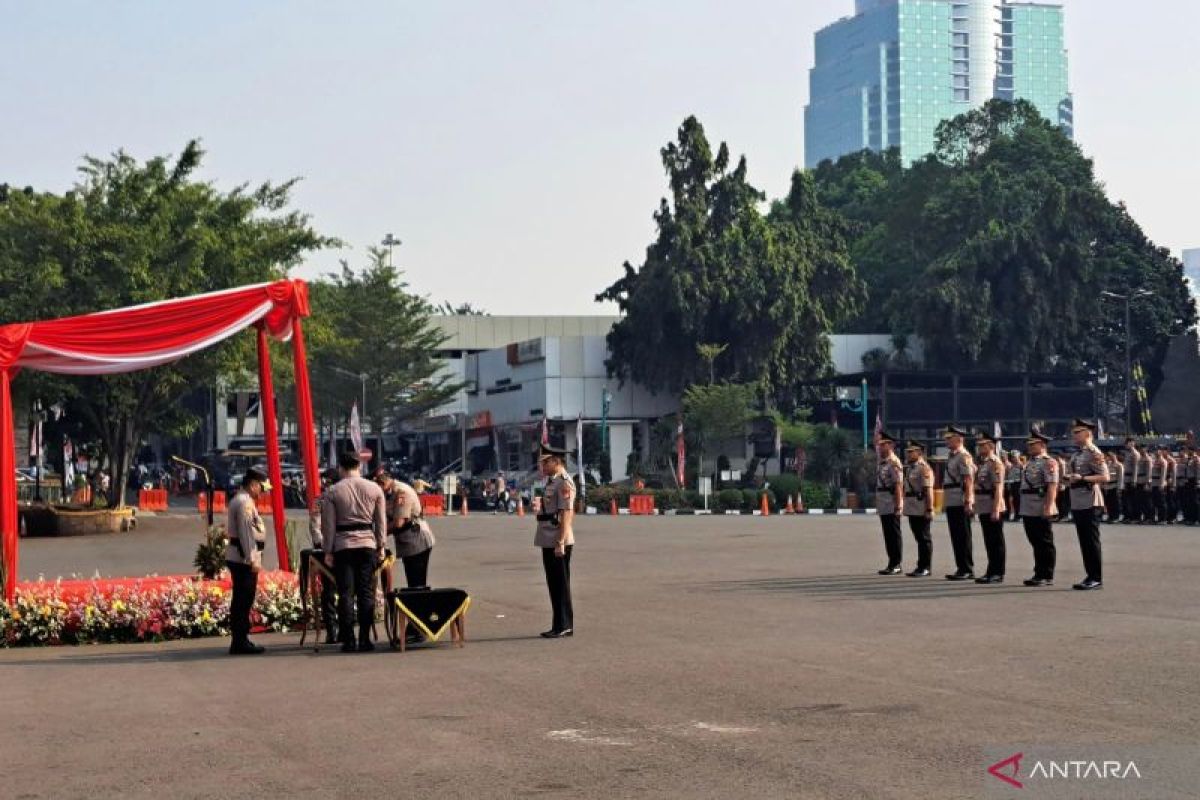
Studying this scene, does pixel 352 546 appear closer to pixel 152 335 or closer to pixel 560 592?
pixel 560 592

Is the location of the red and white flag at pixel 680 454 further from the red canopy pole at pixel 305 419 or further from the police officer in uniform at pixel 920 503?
the red canopy pole at pixel 305 419

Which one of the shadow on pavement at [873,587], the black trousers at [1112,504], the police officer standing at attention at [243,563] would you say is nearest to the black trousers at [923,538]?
the shadow on pavement at [873,587]

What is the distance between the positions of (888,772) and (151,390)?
3464 cm

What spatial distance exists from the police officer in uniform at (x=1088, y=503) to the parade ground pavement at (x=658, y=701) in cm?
45

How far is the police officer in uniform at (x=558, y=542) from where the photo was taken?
15.6m

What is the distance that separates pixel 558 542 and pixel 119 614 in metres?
4.41

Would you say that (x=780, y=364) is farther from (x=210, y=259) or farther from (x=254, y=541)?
(x=254, y=541)

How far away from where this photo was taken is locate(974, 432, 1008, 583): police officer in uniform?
67.6 feet

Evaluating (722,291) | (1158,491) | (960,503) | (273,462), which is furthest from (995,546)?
(722,291)

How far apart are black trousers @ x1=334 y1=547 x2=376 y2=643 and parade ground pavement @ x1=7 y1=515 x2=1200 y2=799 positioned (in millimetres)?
372

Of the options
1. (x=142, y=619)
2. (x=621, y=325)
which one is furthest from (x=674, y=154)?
(x=142, y=619)

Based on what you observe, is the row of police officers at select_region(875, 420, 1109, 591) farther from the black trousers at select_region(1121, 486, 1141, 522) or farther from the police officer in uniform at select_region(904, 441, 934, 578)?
the black trousers at select_region(1121, 486, 1141, 522)

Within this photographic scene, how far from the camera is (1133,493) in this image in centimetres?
3775

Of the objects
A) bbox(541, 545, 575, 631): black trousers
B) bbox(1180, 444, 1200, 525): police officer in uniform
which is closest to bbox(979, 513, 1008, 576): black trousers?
bbox(541, 545, 575, 631): black trousers
